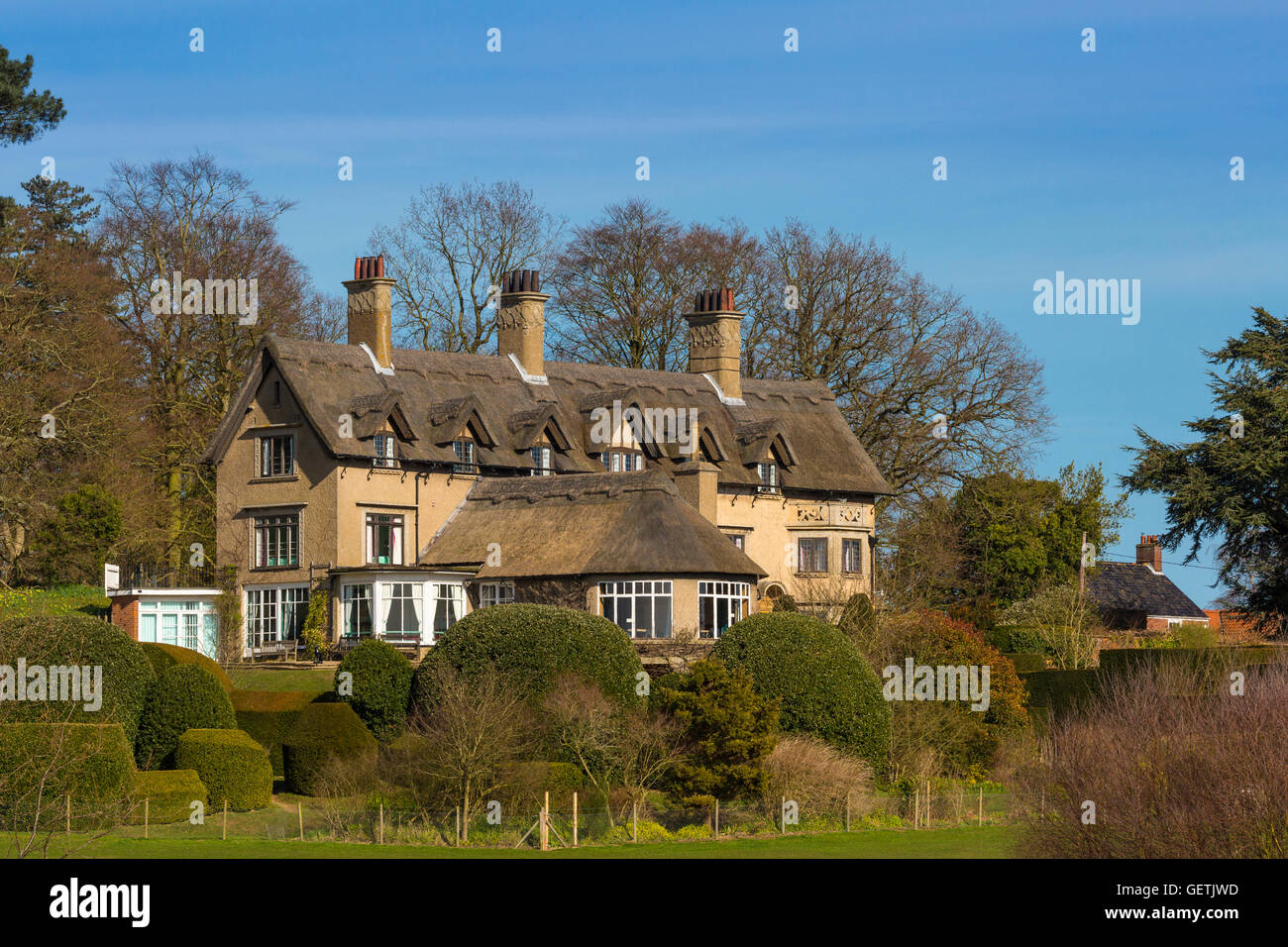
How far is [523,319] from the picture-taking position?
183 ft

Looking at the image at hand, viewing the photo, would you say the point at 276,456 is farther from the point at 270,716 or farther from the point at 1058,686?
the point at 1058,686

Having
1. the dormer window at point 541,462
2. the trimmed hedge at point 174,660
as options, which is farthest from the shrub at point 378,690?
the dormer window at point 541,462

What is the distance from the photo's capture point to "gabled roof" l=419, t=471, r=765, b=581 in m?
44.8

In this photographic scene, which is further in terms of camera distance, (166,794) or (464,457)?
(464,457)

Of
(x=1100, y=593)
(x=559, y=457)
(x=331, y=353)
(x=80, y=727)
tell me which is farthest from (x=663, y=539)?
(x=1100, y=593)

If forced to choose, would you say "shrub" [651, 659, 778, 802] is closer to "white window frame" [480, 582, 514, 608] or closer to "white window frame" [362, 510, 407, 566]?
"white window frame" [480, 582, 514, 608]

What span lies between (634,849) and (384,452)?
23182 millimetres

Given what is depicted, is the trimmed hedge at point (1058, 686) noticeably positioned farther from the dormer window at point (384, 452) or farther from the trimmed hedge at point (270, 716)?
the trimmed hedge at point (270, 716)

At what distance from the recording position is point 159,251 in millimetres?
58562

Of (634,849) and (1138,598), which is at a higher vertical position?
(1138,598)

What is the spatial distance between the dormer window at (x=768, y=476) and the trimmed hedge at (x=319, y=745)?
2284 cm

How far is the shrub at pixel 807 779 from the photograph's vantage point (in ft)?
105

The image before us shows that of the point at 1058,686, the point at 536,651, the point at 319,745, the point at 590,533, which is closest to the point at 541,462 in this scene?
the point at 590,533

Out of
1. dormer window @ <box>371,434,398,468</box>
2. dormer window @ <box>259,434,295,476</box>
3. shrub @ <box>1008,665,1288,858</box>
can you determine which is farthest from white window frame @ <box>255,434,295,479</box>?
shrub @ <box>1008,665,1288,858</box>
